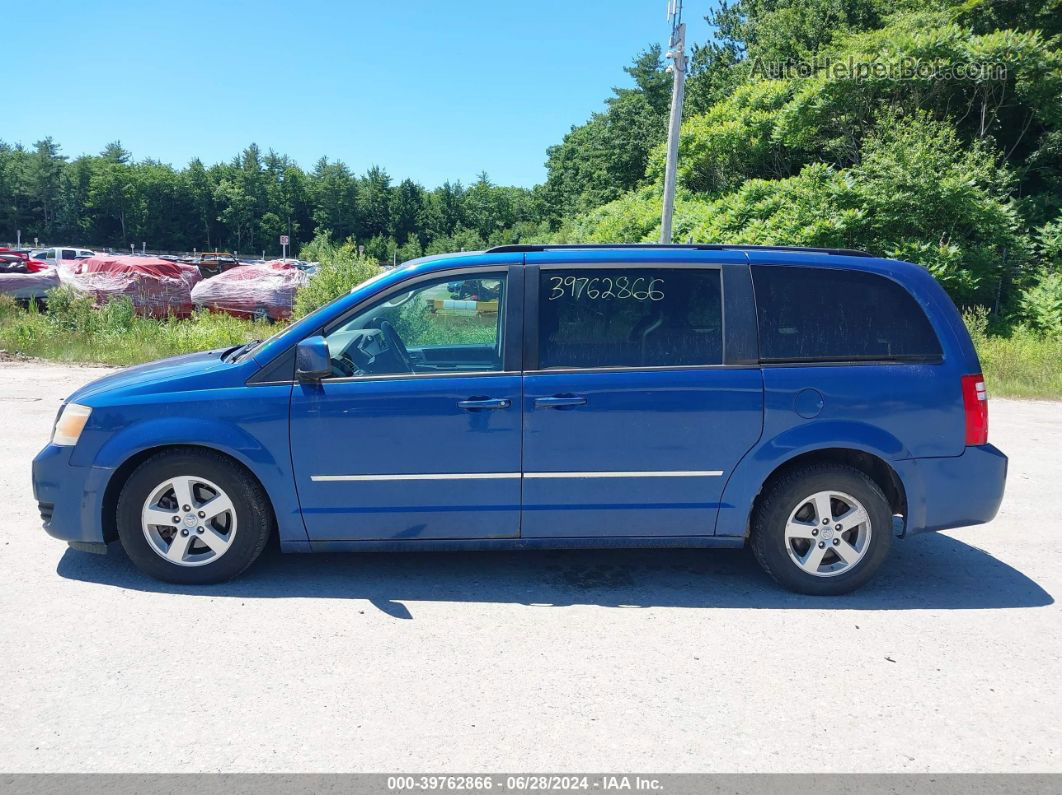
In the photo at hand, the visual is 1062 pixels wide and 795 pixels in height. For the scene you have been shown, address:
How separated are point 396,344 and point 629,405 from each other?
1373mm

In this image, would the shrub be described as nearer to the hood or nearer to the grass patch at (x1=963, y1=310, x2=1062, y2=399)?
the hood

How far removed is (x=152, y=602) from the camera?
4156 millimetres

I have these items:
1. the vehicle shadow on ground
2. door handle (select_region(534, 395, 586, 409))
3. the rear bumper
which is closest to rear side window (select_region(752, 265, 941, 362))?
the rear bumper

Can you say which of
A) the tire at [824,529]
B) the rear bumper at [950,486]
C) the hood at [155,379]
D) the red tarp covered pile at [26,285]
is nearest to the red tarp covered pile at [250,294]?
the red tarp covered pile at [26,285]

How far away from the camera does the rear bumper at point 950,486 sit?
14.3 feet

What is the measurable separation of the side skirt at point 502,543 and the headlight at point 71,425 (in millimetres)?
1268

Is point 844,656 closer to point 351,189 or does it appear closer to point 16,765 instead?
point 16,765

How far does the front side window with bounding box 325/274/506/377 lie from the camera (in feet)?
14.4

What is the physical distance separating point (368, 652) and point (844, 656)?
87.8 inches

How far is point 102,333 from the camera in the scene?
47.3 ft

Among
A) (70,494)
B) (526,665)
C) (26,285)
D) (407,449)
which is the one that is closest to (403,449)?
(407,449)

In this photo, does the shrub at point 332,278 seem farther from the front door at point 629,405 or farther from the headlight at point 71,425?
the front door at point 629,405

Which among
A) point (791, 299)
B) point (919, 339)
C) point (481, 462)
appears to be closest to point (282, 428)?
point (481, 462)

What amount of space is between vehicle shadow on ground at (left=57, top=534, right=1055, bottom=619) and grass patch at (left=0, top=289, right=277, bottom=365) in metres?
9.77
